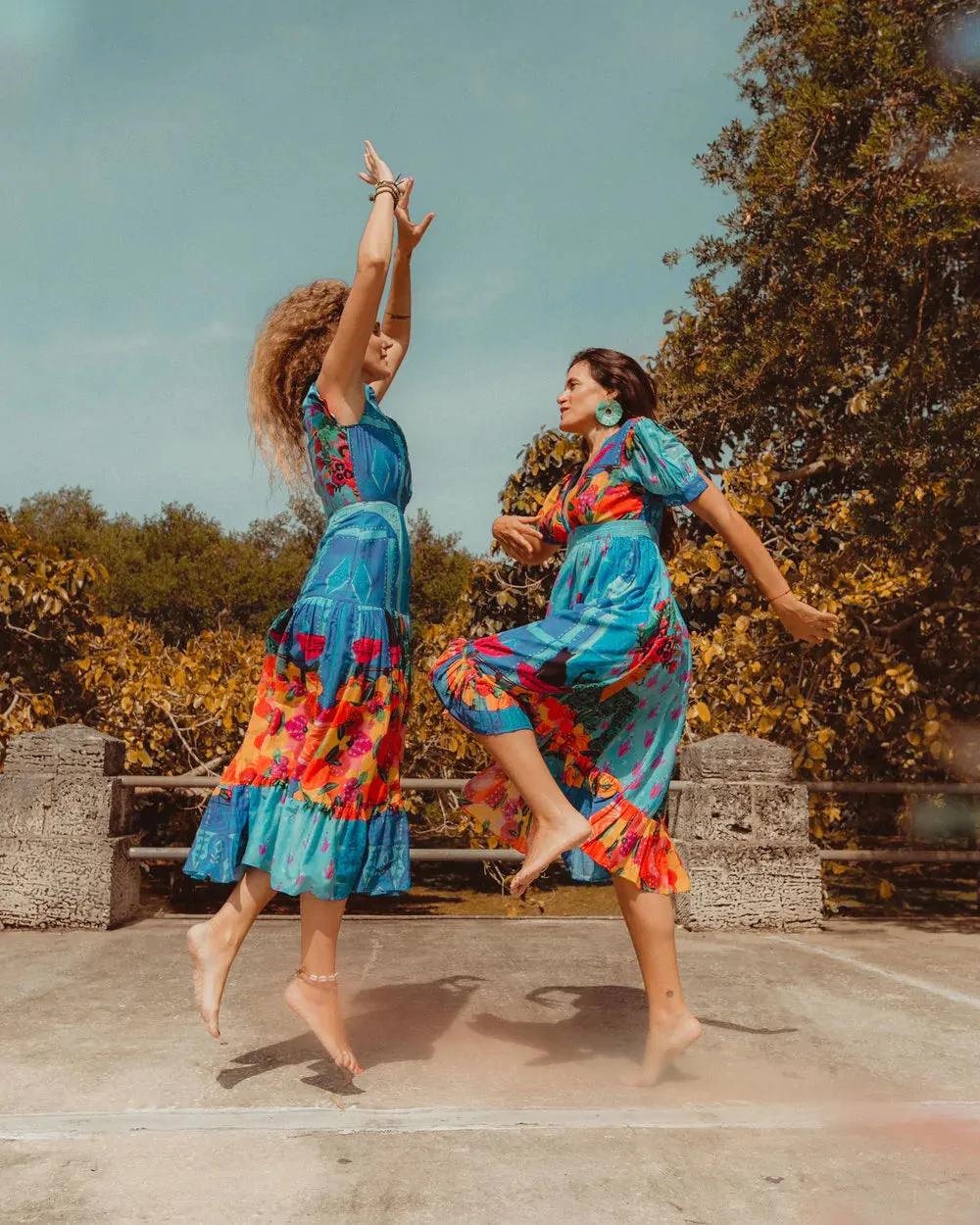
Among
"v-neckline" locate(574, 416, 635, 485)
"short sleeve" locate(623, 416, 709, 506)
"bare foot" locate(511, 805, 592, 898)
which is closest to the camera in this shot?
"bare foot" locate(511, 805, 592, 898)

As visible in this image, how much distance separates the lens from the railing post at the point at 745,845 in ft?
17.2

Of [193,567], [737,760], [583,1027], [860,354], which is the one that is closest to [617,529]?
[583,1027]

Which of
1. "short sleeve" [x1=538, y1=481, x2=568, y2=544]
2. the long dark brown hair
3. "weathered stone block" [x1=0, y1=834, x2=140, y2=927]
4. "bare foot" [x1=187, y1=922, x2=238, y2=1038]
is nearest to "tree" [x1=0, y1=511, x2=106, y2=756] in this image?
"weathered stone block" [x1=0, y1=834, x2=140, y2=927]

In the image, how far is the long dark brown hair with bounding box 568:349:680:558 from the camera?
128 inches

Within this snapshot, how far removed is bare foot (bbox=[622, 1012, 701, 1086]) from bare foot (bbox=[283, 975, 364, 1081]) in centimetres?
75

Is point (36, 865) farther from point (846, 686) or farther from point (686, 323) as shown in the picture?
point (686, 323)

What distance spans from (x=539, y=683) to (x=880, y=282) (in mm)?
3526

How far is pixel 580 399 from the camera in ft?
10.7

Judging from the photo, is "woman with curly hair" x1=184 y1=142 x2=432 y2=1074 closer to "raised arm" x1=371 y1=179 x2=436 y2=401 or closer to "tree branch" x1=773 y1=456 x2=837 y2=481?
"raised arm" x1=371 y1=179 x2=436 y2=401

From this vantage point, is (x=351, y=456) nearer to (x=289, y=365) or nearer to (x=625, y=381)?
(x=289, y=365)

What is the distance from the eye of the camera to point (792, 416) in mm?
8609

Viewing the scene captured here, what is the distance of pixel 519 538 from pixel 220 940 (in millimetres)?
1445

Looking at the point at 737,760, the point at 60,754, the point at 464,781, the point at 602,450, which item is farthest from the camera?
the point at 464,781

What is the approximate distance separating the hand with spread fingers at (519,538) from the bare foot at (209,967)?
139 cm
